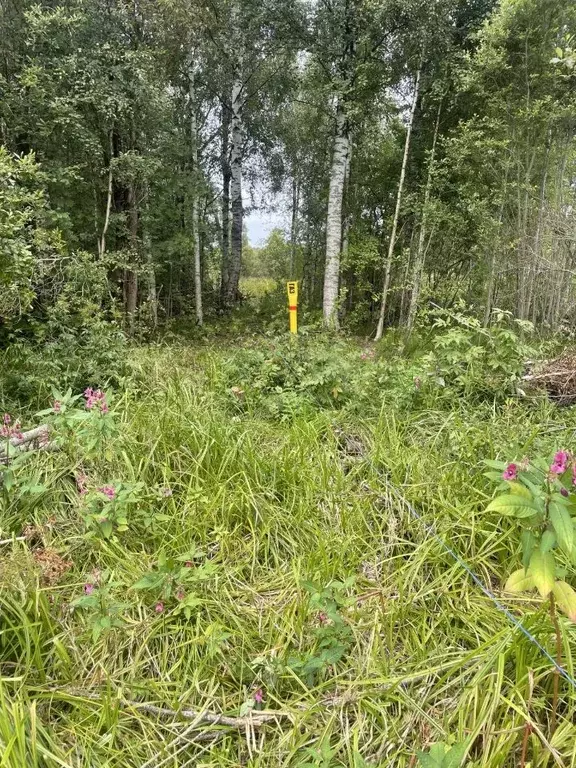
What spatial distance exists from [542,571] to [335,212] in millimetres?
6219

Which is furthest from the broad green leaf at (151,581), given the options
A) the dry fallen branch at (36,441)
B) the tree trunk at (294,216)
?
the tree trunk at (294,216)

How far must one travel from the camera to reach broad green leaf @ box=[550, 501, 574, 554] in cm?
86

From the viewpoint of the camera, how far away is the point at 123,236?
5.96 meters

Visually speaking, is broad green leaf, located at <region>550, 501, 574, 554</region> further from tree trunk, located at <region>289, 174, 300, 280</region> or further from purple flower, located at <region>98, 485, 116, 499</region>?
tree trunk, located at <region>289, 174, 300, 280</region>

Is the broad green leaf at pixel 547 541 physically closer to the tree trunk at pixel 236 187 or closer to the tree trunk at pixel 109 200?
the tree trunk at pixel 109 200

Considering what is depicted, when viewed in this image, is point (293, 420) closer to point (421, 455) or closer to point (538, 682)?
point (421, 455)

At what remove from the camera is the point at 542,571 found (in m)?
0.89

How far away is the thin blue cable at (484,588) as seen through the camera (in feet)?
3.64

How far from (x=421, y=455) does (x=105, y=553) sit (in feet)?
4.90

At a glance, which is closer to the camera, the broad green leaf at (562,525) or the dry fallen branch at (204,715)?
the broad green leaf at (562,525)

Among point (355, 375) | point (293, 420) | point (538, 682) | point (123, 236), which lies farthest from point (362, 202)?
point (538, 682)

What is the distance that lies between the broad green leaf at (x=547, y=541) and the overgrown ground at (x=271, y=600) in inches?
19.9

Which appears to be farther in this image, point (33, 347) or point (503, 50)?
point (503, 50)

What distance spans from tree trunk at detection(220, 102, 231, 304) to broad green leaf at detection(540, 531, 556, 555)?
344 inches
